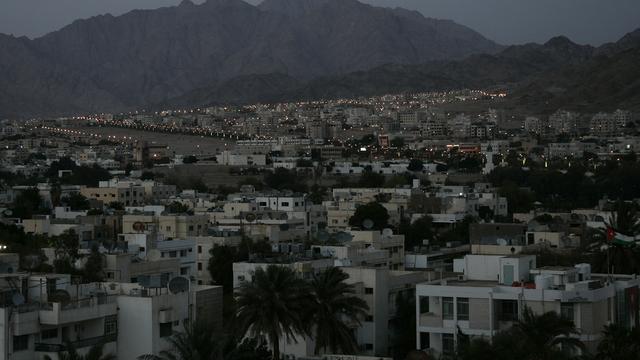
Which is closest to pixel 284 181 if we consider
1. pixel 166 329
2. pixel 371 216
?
pixel 371 216

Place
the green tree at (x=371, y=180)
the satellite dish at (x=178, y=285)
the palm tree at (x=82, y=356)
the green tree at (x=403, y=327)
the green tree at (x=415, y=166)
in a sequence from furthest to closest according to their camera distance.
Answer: the green tree at (x=415, y=166)
the green tree at (x=371, y=180)
the green tree at (x=403, y=327)
the satellite dish at (x=178, y=285)
the palm tree at (x=82, y=356)

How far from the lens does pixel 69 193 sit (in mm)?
95000

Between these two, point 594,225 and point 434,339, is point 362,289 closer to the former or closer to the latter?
point 434,339

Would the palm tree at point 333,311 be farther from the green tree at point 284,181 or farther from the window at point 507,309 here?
the green tree at point 284,181

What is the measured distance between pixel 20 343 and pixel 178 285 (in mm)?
3554

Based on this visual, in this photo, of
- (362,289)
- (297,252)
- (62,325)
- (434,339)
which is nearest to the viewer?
(62,325)

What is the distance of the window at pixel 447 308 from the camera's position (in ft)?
98.3

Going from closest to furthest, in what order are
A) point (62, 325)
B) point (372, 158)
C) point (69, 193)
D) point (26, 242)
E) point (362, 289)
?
point (62, 325) < point (362, 289) < point (26, 242) < point (69, 193) < point (372, 158)

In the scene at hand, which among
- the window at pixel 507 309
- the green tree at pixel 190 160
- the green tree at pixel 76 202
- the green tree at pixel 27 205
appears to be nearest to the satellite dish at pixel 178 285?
the window at pixel 507 309

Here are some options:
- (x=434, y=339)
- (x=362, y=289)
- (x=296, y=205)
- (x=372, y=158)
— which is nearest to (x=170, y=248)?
(x=362, y=289)

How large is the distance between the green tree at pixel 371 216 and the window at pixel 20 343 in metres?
42.6

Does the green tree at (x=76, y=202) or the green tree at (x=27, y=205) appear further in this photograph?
the green tree at (x=76, y=202)

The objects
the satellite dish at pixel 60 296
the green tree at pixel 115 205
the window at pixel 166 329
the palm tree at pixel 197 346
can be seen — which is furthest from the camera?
the green tree at pixel 115 205

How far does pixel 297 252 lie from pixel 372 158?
124 meters
